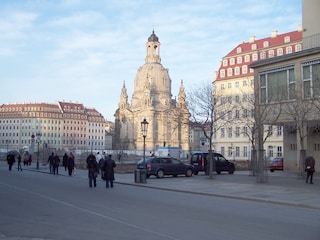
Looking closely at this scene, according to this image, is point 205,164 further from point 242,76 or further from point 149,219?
point 242,76

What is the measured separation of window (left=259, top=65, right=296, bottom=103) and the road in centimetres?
1569

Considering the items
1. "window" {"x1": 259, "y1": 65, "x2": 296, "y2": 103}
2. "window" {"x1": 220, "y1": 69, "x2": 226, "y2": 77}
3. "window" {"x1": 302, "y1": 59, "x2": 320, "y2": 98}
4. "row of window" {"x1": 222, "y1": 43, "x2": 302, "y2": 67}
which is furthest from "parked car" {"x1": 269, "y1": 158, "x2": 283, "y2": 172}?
"window" {"x1": 220, "y1": 69, "x2": 226, "y2": 77}

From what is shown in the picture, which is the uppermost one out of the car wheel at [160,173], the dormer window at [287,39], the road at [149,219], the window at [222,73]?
the dormer window at [287,39]

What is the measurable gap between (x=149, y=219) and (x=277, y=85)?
23.4 meters

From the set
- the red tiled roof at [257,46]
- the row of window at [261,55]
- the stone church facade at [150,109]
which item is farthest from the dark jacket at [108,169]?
the stone church facade at [150,109]

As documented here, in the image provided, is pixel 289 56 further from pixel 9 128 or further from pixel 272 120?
pixel 9 128

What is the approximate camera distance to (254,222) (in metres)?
11.8

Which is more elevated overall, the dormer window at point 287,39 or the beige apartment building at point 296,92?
the dormer window at point 287,39

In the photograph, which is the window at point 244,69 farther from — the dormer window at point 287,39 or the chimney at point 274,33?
the dormer window at point 287,39

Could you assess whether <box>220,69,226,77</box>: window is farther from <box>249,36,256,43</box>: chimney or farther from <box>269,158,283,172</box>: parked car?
<box>269,158,283,172</box>: parked car

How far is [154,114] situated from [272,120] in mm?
89638

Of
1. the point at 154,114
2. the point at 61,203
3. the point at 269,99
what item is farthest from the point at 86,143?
the point at 61,203

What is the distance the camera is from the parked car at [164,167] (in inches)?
1249

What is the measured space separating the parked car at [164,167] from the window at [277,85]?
8031mm
